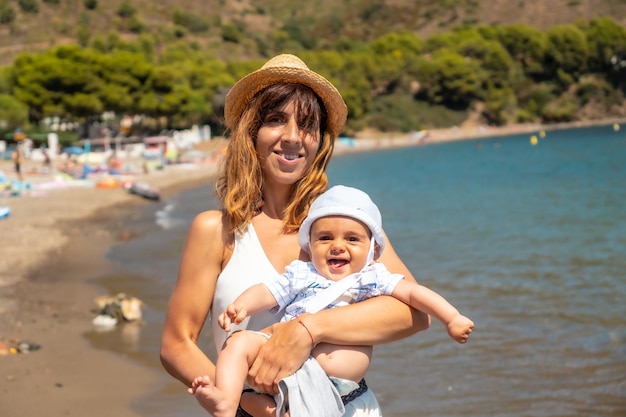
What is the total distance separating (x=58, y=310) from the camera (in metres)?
10.1

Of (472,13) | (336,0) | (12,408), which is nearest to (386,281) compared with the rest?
(12,408)

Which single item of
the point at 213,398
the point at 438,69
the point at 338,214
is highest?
the point at 338,214

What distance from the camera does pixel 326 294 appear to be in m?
2.37

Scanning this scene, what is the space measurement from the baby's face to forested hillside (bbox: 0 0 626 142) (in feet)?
144

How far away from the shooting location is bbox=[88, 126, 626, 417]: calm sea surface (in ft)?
23.4

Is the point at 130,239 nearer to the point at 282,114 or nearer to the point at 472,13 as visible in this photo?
the point at 282,114

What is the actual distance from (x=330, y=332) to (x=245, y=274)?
0.34 m

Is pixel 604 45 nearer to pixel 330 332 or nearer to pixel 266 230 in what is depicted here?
pixel 266 230

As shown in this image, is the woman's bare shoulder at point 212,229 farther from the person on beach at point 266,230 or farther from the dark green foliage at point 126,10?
the dark green foliage at point 126,10

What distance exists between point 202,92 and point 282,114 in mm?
58206

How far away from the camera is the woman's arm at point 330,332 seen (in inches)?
88.1

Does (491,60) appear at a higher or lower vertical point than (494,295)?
lower

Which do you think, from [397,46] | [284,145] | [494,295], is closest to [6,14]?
[397,46]

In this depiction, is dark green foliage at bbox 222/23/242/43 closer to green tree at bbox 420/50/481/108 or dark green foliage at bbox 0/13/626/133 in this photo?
dark green foliage at bbox 0/13/626/133
